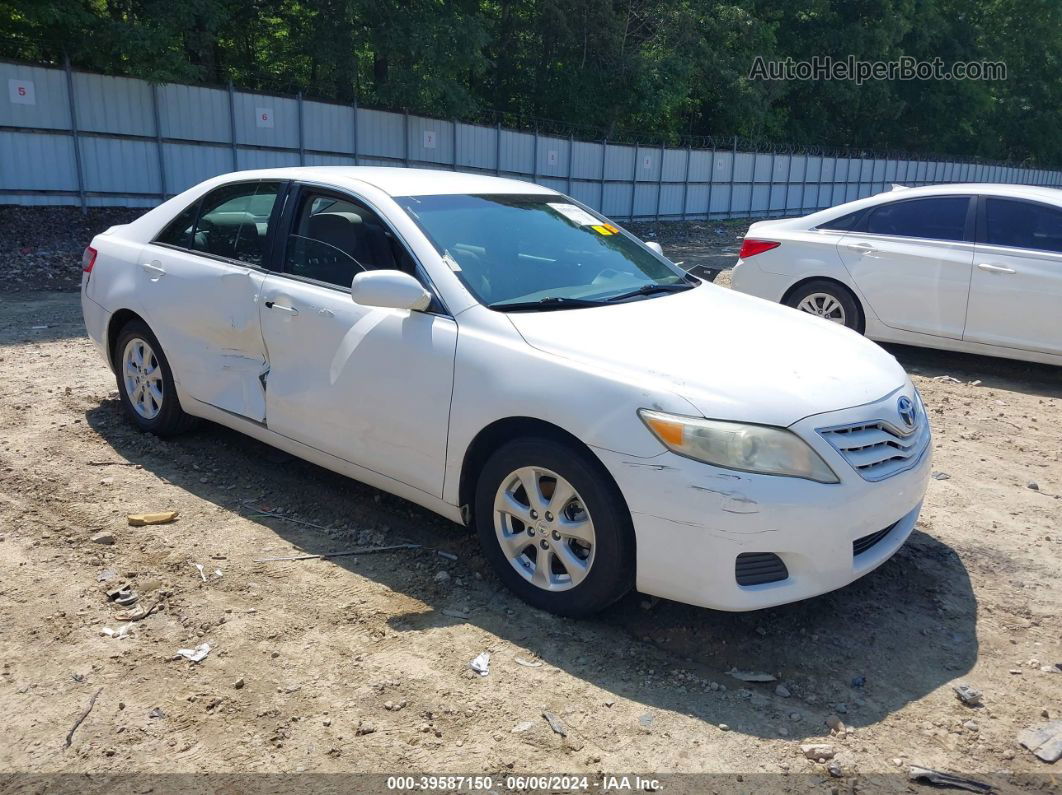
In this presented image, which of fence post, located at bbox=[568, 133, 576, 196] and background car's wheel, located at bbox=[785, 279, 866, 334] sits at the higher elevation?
fence post, located at bbox=[568, 133, 576, 196]

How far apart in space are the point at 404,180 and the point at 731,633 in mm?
2654

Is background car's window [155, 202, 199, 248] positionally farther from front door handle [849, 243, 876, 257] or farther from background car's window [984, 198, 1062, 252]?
background car's window [984, 198, 1062, 252]

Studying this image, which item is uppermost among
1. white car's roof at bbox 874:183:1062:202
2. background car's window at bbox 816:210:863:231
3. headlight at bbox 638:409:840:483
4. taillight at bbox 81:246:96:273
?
white car's roof at bbox 874:183:1062:202

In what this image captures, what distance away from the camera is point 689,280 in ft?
15.8

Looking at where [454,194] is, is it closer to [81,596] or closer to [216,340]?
[216,340]

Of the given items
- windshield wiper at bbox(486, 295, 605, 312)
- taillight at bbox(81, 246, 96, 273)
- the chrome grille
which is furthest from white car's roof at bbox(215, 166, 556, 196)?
the chrome grille

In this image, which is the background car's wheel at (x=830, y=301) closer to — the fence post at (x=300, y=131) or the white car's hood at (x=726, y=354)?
the white car's hood at (x=726, y=354)

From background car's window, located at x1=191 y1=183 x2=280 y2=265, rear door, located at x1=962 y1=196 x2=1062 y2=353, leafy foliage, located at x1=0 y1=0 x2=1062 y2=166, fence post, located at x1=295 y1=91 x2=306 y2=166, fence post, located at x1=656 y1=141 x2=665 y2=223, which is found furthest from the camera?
fence post, located at x1=656 y1=141 x2=665 y2=223

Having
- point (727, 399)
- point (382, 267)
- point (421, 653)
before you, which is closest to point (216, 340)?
point (382, 267)

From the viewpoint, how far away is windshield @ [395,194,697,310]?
13.2 feet

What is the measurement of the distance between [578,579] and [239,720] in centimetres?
128

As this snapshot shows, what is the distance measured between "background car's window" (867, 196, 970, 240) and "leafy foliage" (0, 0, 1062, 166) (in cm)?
1199

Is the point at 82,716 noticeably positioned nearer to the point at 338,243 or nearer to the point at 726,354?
the point at 338,243

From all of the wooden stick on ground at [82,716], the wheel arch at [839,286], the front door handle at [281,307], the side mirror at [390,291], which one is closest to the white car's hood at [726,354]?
the side mirror at [390,291]
